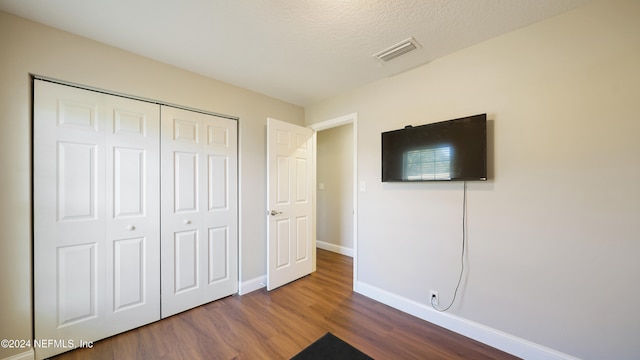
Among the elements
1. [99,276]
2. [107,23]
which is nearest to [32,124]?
[107,23]

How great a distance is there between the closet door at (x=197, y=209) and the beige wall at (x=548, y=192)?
2.03 meters

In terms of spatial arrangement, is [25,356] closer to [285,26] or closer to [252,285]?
[252,285]

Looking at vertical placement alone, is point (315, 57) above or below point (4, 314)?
above

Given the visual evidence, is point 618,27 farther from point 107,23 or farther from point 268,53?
point 107,23

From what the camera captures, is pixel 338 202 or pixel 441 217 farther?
pixel 338 202

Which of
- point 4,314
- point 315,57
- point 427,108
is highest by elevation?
point 315,57

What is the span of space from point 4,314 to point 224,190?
1659 mm

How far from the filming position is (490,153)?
1.78 m

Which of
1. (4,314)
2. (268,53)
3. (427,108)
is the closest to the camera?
(4,314)

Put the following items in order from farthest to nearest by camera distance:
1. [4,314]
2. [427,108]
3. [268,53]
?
[427,108], [268,53], [4,314]

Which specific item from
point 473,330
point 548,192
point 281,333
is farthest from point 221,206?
point 548,192

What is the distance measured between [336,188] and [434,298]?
254 cm

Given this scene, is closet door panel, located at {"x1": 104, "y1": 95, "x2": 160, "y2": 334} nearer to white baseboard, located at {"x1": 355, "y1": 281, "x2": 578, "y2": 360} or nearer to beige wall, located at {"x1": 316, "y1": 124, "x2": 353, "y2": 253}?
white baseboard, located at {"x1": 355, "y1": 281, "x2": 578, "y2": 360}

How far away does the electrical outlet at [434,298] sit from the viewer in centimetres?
203
